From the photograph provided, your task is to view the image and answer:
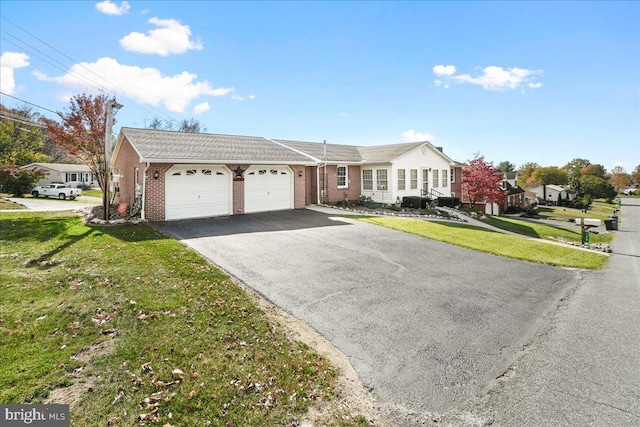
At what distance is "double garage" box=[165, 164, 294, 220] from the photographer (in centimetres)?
1561

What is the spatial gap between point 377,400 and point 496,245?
1130 cm

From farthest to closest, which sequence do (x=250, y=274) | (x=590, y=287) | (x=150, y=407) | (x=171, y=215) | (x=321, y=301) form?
(x=171, y=215) < (x=590, y=287) < (x=250, y=274) < (x=321, y=301) < (x=150, y=407)

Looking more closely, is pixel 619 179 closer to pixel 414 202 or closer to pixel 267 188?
pixel 414 202

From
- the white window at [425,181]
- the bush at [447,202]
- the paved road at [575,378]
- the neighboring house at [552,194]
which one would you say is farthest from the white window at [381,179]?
the neighboring house at [552,194]

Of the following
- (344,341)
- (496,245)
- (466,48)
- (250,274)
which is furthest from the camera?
(466,48)

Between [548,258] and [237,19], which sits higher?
[237,19]

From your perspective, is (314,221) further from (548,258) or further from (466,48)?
(466,48)

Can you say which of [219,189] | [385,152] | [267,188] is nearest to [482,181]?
[385,152]

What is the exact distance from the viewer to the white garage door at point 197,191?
50.8ft

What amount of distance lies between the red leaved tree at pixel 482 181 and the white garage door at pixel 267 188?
16.6m

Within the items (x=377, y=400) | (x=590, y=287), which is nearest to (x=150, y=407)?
(x=377, y=400)

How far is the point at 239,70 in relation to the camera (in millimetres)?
21188

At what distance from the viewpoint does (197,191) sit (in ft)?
53.2

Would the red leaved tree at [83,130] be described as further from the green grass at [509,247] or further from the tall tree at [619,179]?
the tall tree at [619,179]
